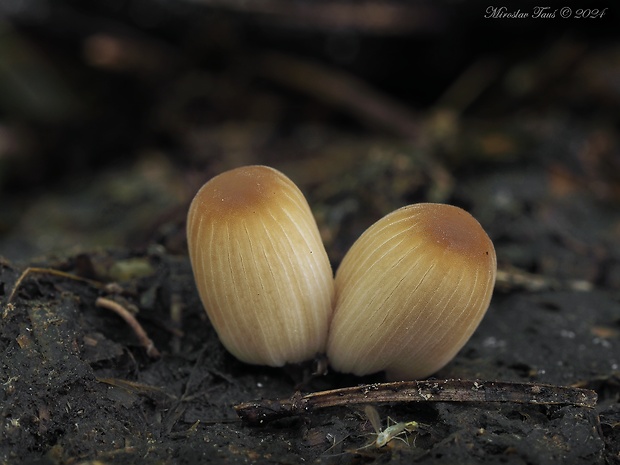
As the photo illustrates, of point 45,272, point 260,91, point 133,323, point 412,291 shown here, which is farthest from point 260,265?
point 260,91

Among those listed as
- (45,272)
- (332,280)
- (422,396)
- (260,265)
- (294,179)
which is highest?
(260,265)

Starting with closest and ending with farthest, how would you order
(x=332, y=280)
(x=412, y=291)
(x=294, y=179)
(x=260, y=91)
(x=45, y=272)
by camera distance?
1. (x=412, y=291)
2. (x=332, y=280)
3. (x=45, y=272)
4. (x=294, y=179)
5. (x=260, y=91)

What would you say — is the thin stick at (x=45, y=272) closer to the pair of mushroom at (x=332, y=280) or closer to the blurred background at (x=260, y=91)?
the pair of mushroom at (x=332, y=280)

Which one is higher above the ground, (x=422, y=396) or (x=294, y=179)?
(x=422, y=396)

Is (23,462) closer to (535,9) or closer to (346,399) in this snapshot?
(346,399)

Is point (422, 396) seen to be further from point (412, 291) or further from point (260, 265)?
point (260, 265)

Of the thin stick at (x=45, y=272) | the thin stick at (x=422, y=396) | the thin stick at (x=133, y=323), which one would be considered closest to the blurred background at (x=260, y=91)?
the thin stick at (x=45, y=272)
